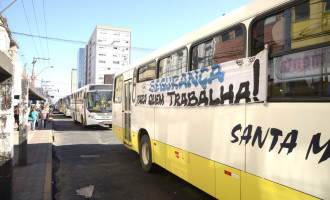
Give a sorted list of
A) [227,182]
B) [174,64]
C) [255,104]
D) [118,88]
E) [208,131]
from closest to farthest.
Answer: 1. [255,104]
2. [227,182]
3. [208,131]
4. [174,64]
5. [118,88]

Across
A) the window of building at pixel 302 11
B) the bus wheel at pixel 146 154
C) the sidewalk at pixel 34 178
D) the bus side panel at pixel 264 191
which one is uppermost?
the window of building at pixel 302 11

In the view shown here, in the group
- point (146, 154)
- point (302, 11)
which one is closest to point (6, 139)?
point (146, 154)

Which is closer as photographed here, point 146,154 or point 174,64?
point 174,64

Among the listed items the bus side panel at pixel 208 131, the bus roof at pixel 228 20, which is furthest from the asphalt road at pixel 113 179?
the bus roof at pixel 228 20

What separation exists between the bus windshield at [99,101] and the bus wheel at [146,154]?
1152 centimetres

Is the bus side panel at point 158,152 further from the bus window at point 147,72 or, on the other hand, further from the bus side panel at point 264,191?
the bus side panel at point 264,191

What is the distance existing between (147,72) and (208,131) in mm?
3466

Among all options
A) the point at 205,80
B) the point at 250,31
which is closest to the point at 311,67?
the point at 250,31

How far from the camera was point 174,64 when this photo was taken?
18.7 ft

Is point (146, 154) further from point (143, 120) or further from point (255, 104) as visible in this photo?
point (255, 104)

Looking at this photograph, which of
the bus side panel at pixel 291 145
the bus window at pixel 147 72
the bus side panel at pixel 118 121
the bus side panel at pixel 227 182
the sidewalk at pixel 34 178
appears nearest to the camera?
the bus side panel at pixel 291 145

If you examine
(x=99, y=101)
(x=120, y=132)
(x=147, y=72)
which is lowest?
(x=120, y=132)

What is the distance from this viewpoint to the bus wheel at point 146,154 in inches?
272

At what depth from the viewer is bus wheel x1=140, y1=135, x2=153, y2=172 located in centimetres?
691
